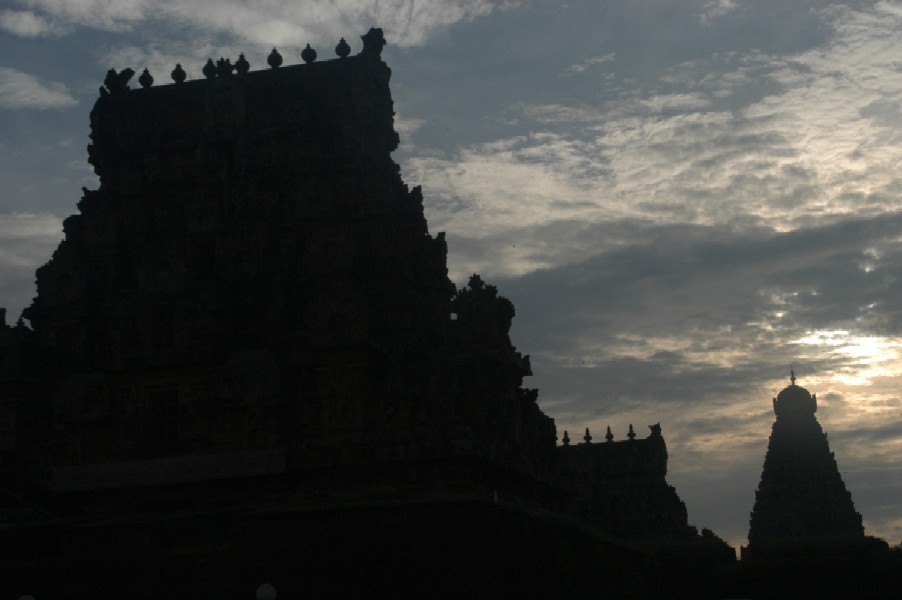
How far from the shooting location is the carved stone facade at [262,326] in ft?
122

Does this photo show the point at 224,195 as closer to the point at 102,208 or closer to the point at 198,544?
the point at 102,208

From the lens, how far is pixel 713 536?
70312 millimetres

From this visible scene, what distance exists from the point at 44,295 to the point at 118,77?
914 centimetres

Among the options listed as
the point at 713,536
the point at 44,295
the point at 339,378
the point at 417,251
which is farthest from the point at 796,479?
the point at 44,295

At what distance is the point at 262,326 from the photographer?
40.8 meters

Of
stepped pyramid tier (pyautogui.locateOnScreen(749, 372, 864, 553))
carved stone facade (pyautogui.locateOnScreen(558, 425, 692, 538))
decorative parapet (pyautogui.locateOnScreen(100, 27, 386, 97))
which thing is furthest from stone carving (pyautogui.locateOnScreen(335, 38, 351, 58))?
stepped pyramid tier (pyautogui.locateOnScreen(749, 372, 864, 553))

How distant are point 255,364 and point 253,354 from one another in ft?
1.58

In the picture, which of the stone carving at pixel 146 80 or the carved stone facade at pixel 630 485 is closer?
the stone carving at pixel 146 80

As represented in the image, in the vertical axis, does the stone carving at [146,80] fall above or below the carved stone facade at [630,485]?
above

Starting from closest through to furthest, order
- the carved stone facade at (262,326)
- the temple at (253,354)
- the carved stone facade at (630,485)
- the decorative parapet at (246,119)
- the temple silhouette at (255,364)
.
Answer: the temple silhouette at (255,364) < the temple at (253,354) < the carved stone facade at (262,326) < the decorative parapet at (246,119) < the carved stone facade at (630,485)

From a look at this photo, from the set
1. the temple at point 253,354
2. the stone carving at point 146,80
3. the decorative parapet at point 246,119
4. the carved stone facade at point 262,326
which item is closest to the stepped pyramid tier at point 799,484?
the temple at point 253,354

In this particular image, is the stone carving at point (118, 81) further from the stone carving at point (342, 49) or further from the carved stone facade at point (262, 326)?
the stone carving at point (342, 49)

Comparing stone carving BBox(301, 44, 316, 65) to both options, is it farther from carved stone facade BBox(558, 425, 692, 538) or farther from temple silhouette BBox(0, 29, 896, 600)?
carved stone facade BBox(558, 425, 692, 538)

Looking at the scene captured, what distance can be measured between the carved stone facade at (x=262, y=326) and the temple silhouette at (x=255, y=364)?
0.26ft
